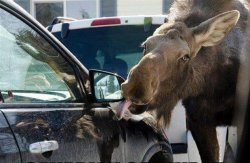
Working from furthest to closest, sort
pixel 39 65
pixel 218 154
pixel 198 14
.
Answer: pixel 218 154 < pixel 198 14 < pixel 39 65

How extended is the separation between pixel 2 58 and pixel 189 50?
1.83m

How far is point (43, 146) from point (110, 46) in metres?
3.54

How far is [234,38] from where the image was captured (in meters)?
4.95

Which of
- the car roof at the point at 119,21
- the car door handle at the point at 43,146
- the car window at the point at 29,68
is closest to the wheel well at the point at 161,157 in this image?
the car window at the point at 29,68

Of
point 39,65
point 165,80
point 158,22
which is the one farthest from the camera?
point 158,22

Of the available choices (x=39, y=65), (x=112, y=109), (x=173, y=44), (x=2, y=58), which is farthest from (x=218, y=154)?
(x=2, y=58)

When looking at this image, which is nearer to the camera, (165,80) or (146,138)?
(146,138)

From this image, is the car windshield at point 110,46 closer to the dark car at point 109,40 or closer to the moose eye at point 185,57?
the dark car at point 109,40

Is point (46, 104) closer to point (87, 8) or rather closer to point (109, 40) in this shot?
point (109, 40)

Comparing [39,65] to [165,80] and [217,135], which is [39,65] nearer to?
[165,80]

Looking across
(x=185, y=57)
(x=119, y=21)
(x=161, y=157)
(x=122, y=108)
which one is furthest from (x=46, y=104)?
(x=119, y=21)

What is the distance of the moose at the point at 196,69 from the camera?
3.91 m

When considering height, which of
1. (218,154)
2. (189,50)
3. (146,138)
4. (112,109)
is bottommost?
(218,154)

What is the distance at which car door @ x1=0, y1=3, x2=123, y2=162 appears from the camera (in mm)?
2957
